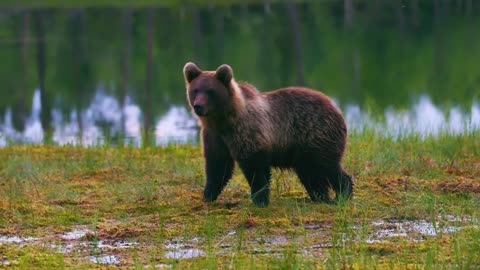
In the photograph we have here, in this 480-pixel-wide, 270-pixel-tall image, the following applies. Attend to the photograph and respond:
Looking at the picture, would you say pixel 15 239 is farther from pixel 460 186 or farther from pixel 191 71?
pixel 460 186

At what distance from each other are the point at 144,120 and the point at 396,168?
43.2 ft

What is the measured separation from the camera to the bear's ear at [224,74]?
7.23 meters

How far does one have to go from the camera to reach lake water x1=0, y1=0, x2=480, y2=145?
67.5ft

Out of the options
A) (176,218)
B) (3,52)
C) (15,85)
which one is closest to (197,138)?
(176,218)

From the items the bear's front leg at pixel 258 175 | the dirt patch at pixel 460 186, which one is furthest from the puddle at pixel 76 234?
the dirt patch at pixel 460 186

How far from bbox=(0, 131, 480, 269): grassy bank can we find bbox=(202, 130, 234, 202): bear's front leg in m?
0.17

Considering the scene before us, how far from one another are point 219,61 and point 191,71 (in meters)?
22.4

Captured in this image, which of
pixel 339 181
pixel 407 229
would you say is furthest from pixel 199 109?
pixel 407 229

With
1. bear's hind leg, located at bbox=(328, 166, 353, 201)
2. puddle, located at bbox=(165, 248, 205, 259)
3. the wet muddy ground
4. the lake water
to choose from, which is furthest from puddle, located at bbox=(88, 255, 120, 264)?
the lake water

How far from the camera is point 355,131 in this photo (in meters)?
11.8

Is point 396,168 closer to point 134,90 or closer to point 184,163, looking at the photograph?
point 184,163

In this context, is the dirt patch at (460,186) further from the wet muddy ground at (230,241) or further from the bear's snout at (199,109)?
the bear's snout at (199,109)

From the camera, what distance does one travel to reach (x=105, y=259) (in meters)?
5.55

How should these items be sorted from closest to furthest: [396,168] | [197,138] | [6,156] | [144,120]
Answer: [396,168]
[6,156]
[197,138]
[144,120]
